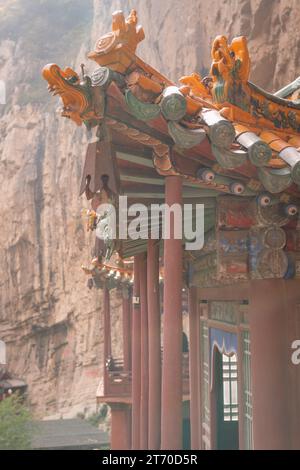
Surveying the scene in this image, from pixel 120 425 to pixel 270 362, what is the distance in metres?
8.45

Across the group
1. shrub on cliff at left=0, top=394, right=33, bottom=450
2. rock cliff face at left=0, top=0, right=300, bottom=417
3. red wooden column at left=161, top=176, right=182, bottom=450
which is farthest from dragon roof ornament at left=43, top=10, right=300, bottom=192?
rock cliff face at left=0, top=0, right=300, bottom=417

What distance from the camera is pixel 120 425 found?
39.3 ft

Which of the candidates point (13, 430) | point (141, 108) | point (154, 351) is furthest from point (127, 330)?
point (141, 108)

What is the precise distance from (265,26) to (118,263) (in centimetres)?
665

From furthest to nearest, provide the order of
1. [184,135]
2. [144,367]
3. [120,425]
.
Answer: [120,425]
[144,367]
[184,135]

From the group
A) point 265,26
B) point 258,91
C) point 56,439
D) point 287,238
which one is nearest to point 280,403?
point 287,238

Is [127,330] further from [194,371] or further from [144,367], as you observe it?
[144,367]

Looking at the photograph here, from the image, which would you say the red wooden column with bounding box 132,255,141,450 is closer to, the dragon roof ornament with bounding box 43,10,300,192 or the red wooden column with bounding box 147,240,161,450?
the red wooden column with bounding box 147,240,161,450

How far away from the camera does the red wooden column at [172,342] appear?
3.53 metres

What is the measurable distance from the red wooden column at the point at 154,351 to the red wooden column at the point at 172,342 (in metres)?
1.89

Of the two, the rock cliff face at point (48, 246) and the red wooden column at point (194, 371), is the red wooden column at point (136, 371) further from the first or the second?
the rock cliff face at point (48, 246)

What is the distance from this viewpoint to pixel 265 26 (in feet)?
41.7

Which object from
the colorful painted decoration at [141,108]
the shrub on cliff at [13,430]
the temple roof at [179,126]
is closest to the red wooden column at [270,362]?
the temple roof at [179,126]
